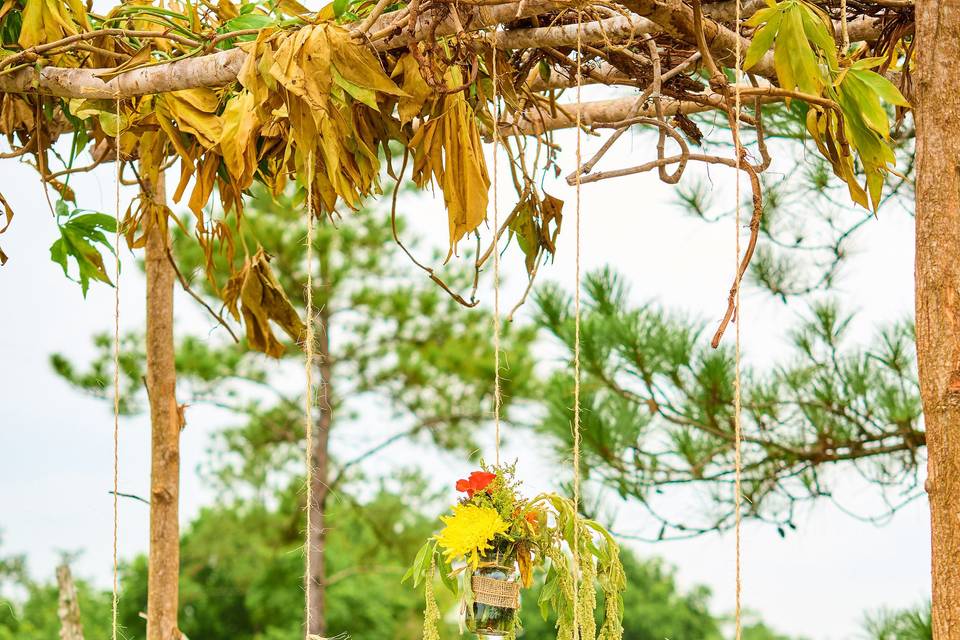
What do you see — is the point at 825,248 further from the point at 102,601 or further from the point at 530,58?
the point at 102,601

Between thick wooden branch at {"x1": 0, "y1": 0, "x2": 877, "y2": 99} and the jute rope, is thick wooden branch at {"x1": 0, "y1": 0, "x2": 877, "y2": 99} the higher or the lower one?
the higher one

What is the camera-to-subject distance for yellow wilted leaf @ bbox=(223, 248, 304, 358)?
6.07 ft

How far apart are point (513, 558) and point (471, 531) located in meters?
0.06

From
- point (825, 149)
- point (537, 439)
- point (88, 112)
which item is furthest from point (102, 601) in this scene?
point (825, 149)

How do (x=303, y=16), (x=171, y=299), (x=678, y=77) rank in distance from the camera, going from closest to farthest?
1. (x=303, y=16)
2. (x=678, y=77)
3. (x=171, y=299)

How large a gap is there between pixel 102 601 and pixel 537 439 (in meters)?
3.73

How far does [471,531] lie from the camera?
115cm

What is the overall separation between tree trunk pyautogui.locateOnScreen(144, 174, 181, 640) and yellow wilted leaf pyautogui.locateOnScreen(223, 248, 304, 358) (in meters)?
0.11

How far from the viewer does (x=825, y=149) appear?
1219 millimetres

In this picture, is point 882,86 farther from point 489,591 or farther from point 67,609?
point 67,609

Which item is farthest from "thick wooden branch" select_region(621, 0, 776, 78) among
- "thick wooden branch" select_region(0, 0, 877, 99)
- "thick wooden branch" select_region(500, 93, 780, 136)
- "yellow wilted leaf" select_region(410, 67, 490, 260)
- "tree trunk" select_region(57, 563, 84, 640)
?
"tree trunk" select_region(57, 563, 84, 640)

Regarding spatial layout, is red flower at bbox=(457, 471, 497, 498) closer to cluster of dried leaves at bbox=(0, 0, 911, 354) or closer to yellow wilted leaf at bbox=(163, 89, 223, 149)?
cluster of dried leaves at bbox=(0, 0, 911, 354)

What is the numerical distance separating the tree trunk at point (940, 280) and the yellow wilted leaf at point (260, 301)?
41.8 inches

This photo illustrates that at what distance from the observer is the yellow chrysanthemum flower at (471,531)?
1.15 meters
